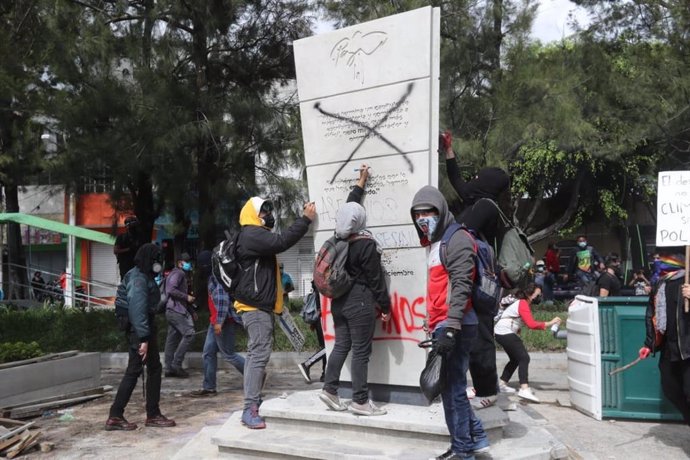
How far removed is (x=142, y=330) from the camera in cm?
607

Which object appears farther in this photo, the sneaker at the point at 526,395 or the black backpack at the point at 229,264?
the sneaker at the point at 526,395

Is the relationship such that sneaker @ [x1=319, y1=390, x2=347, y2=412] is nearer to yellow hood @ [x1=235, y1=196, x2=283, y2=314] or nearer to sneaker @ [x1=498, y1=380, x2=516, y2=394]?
yellow hood @ [x1=235, y1=196, x2=283, y2=314]

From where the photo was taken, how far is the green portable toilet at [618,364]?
649 centimetres

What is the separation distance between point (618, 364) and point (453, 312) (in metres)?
3.14

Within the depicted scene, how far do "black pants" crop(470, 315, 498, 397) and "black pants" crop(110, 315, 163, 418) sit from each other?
2.77 meters

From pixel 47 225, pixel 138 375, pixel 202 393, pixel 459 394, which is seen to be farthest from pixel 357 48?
pixel 47 225

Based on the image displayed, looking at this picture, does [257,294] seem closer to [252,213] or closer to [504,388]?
[252,213]

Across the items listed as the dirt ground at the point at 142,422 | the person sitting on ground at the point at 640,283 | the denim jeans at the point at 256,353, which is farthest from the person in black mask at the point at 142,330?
the person sitting on ground at the point at 640,283

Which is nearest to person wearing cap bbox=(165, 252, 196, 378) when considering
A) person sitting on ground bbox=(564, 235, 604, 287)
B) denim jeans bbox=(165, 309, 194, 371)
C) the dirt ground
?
denim jeans bbox=(165, 309, 194, 371)

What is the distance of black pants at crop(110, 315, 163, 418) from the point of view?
244 inches

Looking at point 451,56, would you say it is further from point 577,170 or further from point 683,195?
point 577,170

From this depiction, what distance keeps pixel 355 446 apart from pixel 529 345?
6.53m

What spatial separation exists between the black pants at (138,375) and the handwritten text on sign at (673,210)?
13.6 feet

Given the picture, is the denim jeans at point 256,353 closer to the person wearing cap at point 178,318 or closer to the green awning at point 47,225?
the person wearing cap at point 178,318
